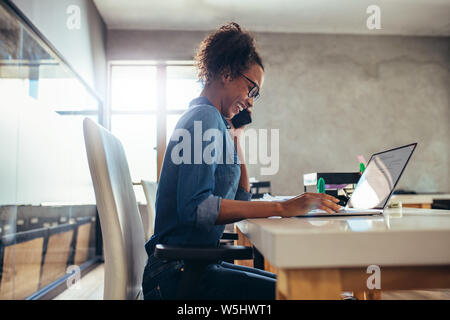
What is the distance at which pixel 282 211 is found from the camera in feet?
2.60

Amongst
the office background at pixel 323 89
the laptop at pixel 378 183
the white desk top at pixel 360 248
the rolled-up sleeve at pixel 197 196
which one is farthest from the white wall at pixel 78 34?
the white desk top at pixel 360 248

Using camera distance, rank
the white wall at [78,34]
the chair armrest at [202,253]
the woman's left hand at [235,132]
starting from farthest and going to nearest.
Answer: the white wall at [78,34] < the woman's left hand at [235,132] < the chair armrest at [202,253]

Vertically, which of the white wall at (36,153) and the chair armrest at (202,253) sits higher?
the white wall at (36,153)

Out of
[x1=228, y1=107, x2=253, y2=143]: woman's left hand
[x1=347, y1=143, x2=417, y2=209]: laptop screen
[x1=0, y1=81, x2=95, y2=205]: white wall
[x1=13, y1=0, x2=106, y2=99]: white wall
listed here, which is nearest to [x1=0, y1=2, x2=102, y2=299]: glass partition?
[x1=0, y1=81, x2=95, y2=205]: white wall

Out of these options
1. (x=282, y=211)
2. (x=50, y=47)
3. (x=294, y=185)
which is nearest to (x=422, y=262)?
(x=282, y=211)

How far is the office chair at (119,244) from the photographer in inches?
28.0

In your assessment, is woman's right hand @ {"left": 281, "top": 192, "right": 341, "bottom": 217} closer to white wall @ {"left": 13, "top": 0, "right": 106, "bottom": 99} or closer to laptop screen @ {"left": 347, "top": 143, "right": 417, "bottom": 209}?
laptop screen @ {"left": 347, "top": 143, "right": 417, "bottom": 209}

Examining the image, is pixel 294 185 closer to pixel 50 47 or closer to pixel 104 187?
pixel 50 47

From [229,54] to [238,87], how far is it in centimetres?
11

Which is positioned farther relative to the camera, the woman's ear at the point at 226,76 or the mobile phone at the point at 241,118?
the mobile phone at the point at 241,118

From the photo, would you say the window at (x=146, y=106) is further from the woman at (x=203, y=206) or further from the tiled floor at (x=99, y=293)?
the woman at (x=203, y=206)

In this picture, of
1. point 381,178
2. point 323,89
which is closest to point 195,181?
point 381,178

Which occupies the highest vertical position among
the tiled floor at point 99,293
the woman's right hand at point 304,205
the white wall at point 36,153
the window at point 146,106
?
the window at point 146,106

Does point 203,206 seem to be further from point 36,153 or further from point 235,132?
point 36,153
